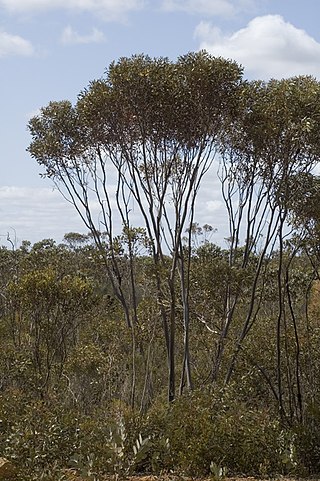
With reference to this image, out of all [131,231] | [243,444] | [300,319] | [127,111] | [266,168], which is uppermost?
[127,111]

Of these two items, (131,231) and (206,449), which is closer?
(206,449)

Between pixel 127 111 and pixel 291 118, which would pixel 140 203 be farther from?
pixel 291 118

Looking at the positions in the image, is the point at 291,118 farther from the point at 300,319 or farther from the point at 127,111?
the point at 300,319

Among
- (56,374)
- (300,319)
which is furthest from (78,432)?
(300,319)

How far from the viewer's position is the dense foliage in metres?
7.93

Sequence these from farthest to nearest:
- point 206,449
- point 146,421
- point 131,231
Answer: point 131,231 < point 146,421 < point 206,449

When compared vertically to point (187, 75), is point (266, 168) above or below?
below

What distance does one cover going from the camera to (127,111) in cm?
1196

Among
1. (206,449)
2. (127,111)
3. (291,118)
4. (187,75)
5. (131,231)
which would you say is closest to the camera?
(206,449)

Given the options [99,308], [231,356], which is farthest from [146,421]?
[99,308]

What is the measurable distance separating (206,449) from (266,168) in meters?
5.56

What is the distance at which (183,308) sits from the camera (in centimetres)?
1190

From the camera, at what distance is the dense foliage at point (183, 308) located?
312 inches

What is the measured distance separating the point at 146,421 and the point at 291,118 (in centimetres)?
477
